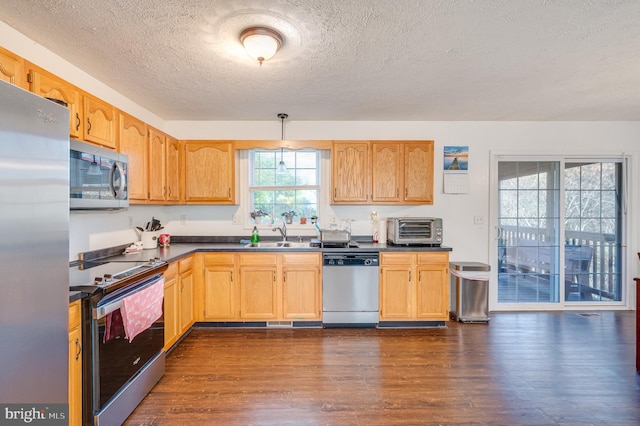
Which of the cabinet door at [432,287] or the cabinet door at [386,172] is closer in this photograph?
the cabinet door at [432,287]

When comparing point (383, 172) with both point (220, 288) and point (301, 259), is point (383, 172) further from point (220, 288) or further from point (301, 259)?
point (220, 288)

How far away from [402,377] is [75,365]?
2117 mm

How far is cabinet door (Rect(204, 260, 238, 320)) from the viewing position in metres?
3.21

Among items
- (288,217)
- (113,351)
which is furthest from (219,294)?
(113,351)

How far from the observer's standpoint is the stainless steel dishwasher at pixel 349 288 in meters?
3.21

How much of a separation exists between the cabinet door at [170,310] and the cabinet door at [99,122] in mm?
1197

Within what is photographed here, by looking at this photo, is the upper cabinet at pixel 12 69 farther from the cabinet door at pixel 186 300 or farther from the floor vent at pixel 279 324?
the floor vent at pixel 279 324

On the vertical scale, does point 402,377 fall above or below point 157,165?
below

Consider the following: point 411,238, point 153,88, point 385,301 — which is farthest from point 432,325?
point 153,88

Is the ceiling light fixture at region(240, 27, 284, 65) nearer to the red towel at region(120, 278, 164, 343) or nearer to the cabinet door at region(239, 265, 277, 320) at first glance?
the red towel at region(120, 278, 164, 343)

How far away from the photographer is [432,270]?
3256 mm

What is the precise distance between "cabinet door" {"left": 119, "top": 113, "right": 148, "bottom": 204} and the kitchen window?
52.8 inches

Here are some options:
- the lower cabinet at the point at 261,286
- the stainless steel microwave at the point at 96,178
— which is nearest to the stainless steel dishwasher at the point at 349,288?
the lower cabinet at the point at 261,286

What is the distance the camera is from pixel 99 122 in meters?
2.21
